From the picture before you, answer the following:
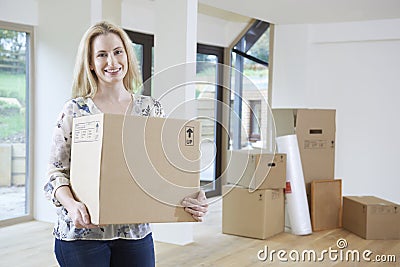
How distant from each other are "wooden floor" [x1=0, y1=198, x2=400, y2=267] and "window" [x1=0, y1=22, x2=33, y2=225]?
9.8 inches

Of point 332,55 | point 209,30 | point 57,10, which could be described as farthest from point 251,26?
point 57,10

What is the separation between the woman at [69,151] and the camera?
134cm

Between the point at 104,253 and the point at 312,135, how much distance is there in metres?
3.62

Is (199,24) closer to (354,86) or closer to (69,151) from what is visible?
(354,86)

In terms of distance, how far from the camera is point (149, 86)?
1436mm

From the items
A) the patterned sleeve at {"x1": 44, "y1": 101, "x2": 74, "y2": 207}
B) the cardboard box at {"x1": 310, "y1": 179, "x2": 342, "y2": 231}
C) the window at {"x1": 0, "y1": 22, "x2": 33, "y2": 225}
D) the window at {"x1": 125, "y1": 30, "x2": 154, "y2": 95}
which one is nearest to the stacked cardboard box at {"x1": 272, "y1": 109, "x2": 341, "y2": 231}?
the cardboard box at {"x1": 310, "y1": 179, "x2": 342, "y2": 231}

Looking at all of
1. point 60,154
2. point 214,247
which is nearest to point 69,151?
point 60,154

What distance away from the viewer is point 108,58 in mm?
1394

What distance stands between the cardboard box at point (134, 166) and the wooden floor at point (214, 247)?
2299 mm

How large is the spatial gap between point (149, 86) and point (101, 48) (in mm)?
163

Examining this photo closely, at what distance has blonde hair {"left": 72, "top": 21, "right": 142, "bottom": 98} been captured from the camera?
1.39m

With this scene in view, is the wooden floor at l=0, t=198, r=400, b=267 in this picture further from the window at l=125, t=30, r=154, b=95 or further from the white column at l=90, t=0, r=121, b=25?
the white column at l=90, t=0, r=121, b=25

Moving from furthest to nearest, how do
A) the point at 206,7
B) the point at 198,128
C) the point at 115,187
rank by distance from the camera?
1. the point at 206,7
2. the point at 198,128
3. the point at 115,187

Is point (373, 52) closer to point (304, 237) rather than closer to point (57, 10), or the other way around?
point (304, 237)
